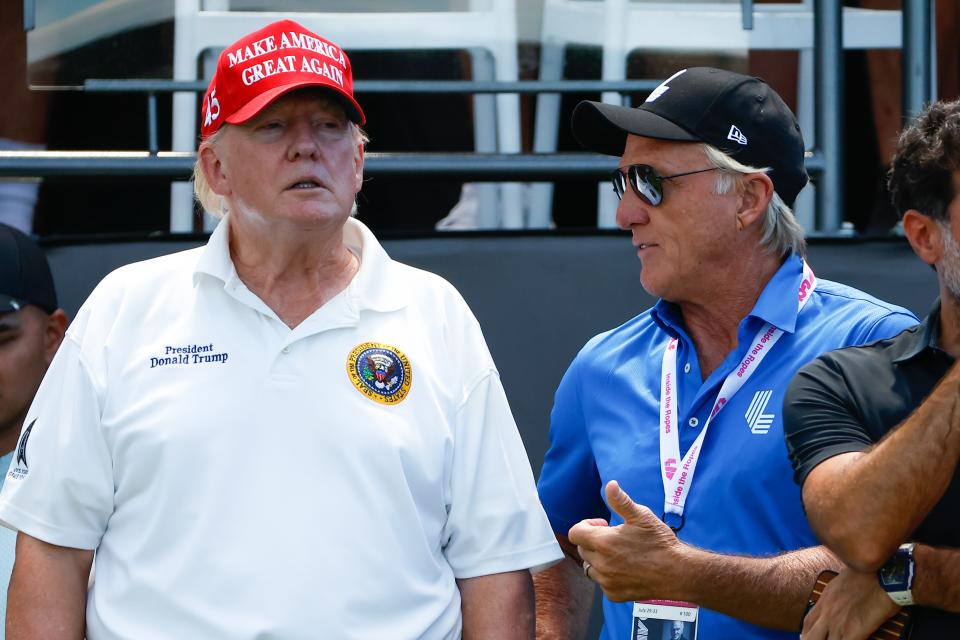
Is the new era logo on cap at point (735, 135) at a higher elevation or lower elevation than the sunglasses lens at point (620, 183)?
higher

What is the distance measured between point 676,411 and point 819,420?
0.43 metres

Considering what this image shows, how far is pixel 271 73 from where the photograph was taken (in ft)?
8.09

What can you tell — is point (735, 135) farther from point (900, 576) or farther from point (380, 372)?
point (900, 576)

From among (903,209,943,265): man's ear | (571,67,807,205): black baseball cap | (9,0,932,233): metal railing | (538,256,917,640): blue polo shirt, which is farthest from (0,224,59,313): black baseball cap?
(903,209,943,265): man's ear

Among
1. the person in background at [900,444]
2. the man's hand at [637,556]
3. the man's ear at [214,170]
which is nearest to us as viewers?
the person in background at [900,444]

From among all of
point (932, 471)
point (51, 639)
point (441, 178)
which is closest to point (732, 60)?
point (441, 178)

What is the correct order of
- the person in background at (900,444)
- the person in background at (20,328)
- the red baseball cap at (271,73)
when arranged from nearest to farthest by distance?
the person in background at (900,444)
the red baseball cap at (271,73)
the person in background at (20,328)

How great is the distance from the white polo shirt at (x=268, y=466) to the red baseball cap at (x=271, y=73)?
272 mm

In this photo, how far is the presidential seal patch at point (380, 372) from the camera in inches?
92.2

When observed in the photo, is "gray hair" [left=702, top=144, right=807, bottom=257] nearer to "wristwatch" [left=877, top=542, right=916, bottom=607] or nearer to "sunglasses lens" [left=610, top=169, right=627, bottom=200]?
"sunglasses lens" [left=610, top=169, right=627, bottom=200]

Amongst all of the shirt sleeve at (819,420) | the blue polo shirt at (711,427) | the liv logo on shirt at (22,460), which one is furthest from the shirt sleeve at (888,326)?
the liv logo on shirt at (22,460)

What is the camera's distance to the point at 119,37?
12.6ft

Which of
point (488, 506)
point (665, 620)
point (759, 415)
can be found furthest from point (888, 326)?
point (488, 506)

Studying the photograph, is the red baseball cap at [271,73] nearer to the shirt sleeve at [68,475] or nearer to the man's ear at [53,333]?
the shirt sleeve at [68,475]
